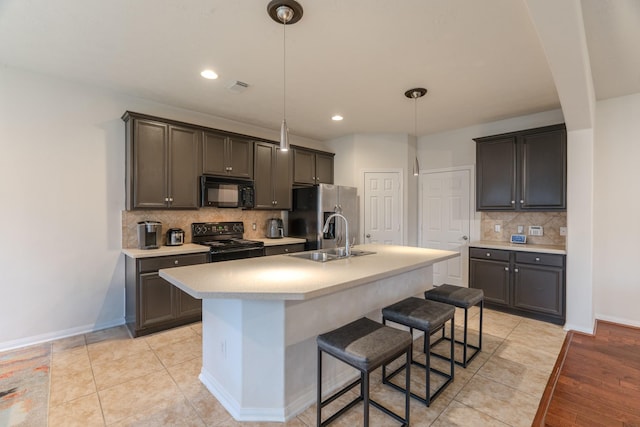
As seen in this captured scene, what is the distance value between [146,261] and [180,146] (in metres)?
1.39

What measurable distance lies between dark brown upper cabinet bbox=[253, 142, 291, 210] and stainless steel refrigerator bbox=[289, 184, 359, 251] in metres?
0.26

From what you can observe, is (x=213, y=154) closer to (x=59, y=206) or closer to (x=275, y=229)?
(x=275, y=229)

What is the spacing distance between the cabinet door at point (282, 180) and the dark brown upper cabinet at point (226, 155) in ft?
1.44

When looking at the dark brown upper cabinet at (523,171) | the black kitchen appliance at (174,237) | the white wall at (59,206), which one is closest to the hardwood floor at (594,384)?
the dark brown upper cabinet at (523,171)

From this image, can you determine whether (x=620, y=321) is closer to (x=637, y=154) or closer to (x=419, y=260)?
(x=637, y=154)

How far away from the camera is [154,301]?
3.18 metres

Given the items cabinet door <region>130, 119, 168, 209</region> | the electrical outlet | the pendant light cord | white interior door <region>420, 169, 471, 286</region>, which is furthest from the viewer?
white interior door <region>420, 169, 471, 286</region>

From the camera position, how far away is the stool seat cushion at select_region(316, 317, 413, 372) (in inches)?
62.3

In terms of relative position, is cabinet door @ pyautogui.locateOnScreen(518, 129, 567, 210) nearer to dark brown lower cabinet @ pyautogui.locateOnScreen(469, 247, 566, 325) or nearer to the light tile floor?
dark brown lower cabinet @ pyautogui.locateOnScreen(469, 247, 566, 325)

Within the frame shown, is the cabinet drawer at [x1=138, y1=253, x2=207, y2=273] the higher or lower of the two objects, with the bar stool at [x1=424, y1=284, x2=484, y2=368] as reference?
higher

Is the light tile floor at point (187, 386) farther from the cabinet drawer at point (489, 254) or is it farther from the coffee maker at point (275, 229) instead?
the coffee maker at point (275, 229)

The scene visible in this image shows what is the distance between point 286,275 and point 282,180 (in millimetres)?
2865

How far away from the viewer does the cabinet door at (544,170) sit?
356 centimetres

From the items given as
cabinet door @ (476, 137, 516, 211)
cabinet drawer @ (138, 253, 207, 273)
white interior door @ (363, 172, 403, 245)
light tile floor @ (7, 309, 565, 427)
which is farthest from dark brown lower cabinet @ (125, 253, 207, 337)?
cabinet door @ (476, 137, 516, 211)
